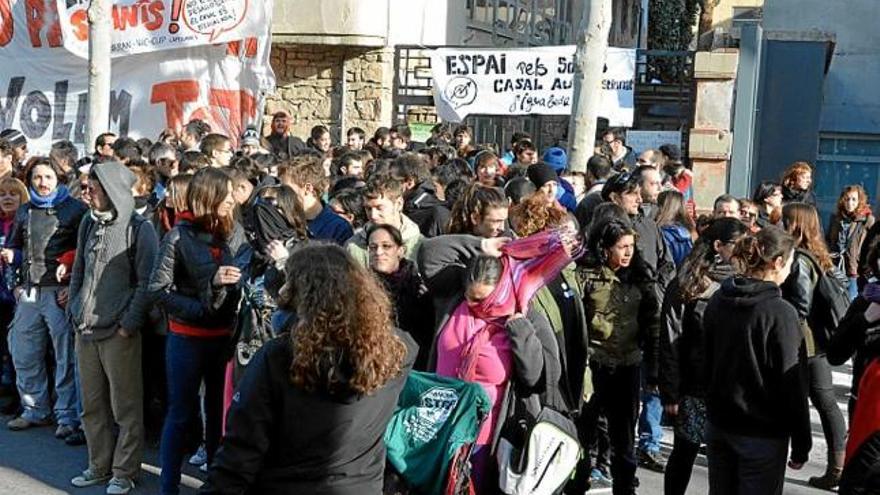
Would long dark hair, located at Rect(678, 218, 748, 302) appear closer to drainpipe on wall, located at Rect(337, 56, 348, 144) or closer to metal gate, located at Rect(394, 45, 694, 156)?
metal gate, located at Rect(394, 45, 694, 156)

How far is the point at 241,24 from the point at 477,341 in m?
10.0

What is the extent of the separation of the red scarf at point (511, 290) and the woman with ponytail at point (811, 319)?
182 cm

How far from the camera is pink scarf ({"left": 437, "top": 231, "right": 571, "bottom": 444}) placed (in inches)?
206

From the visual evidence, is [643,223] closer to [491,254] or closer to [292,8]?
[491,254]

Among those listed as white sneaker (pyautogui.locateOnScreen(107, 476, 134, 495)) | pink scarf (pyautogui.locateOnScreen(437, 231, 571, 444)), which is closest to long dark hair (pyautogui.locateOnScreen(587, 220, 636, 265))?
pink scarf (pyautogui.locateOnScreen(437, 231, 571, 444))

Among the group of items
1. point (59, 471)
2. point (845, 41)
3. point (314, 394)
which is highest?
point (845, 41)

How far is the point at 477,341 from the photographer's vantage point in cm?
525

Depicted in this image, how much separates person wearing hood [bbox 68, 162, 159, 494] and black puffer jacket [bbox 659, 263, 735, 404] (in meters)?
2.77

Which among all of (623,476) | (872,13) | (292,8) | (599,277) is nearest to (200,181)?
(599,277)

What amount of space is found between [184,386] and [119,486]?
36.5 inches

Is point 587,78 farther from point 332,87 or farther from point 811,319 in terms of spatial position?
point 332,87

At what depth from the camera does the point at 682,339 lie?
592cm

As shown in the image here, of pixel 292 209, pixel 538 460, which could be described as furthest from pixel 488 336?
pixel 292 209

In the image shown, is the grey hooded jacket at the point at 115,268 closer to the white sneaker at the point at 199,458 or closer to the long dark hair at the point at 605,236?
the white sneaker at the point at 199,458
